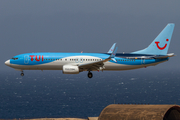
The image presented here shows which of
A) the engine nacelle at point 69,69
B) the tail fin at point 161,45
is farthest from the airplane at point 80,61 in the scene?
the tail fin at point 161,45

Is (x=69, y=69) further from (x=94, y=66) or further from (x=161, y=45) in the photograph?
(x=161, y=45)

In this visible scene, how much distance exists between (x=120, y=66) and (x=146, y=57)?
7763mm

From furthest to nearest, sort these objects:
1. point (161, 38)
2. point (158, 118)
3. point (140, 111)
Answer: point (161, 38) → point (140, 111) → point (158, 118)

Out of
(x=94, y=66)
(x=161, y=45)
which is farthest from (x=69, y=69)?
(x=161, y=45)

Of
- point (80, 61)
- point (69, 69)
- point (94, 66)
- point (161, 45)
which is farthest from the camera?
point (161, 45)

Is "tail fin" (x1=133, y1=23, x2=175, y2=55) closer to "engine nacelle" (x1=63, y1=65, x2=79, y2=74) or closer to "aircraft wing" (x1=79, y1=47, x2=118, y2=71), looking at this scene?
"aircraft wing" (x1=79, y1=47, x2=118, y2=71)

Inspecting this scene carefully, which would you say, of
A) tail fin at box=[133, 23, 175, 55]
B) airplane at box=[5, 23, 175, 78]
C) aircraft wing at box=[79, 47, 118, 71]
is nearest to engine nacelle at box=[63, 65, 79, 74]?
airplane at box=[5, 23, 175, 78]

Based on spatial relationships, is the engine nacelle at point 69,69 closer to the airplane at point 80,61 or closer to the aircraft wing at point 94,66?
the airplane at point 80,61

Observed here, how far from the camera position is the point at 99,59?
84.7 metres

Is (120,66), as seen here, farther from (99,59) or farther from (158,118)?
(158,118)

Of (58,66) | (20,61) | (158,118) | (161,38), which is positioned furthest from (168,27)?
(20,61)

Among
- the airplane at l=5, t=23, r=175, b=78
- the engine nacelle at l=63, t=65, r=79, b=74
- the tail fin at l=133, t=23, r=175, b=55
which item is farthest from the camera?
the tail fin at l=133, t=23, r=175, b=55

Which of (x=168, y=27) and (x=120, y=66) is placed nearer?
(x=120, y=66)

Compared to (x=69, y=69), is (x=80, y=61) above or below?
above
